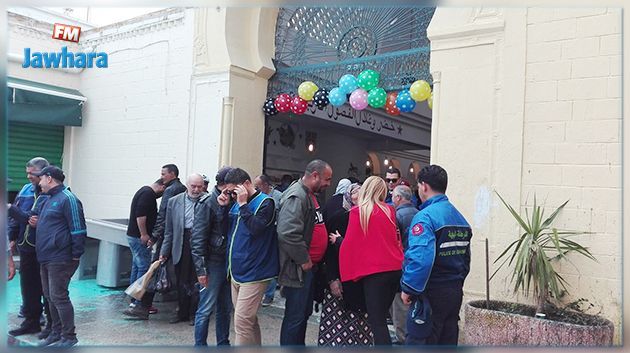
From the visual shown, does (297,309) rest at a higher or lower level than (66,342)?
higher

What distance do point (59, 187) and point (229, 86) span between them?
326cm

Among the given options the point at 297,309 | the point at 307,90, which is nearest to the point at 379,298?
the point at 297,309

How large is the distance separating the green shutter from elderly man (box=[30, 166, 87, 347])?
16.6 ft

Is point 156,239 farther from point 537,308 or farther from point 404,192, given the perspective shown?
point 537,308

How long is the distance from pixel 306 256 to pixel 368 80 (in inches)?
133

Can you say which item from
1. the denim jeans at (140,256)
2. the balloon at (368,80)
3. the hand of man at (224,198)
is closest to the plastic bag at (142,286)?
the denim jeans at (140,256)

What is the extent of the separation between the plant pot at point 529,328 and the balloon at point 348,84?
3265 millimetres

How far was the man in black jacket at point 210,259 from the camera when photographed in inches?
180

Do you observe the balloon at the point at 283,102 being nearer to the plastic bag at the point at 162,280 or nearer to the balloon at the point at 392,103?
the balloon at the point at 392,103

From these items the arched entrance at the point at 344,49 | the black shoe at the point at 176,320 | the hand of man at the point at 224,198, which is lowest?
the black shoe at the point at 176,320

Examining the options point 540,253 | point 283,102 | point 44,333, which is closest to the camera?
point 540,253

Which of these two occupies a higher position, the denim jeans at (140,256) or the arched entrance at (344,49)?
the arched entrance at (344,49)

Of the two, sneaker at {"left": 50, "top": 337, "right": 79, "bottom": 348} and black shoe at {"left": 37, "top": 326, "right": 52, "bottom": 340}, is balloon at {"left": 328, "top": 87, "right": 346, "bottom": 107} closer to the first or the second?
sneaker at {"left": 50, "top": 337, "right": 79, "bottom": 348}

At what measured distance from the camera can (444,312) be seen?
3.61 metres
